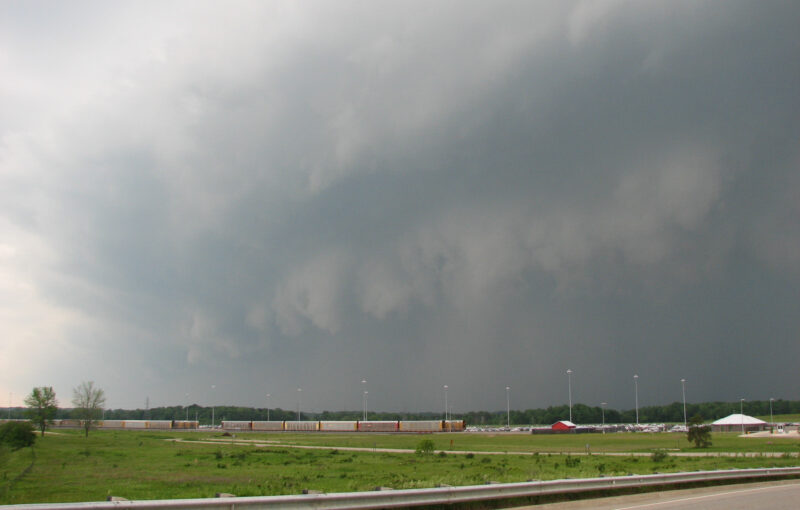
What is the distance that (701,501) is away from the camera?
22719mm

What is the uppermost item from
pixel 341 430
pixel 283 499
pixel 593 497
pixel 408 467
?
pixel 283 499

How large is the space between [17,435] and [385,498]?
76.9 meters

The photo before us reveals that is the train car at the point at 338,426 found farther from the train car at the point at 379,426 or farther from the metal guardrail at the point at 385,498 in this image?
the metal guardrail at the point at 385,498

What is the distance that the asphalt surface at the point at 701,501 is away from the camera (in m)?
20.4

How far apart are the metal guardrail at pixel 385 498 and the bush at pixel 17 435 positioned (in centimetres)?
7309

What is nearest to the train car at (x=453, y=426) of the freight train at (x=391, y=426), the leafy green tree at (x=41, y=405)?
the freight train at (x=391, y=426)

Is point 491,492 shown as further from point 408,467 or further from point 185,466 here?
point 185,466

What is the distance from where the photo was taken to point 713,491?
27.7m

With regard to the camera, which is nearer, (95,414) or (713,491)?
(713,491)

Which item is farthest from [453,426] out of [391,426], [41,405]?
[41,405]

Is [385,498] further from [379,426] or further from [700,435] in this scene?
[379,426]

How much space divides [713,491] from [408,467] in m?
25.7

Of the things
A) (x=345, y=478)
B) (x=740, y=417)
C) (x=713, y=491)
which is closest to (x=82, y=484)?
(x=345, y=478)

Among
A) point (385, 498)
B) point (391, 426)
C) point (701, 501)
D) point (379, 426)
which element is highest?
point (385, 498)
